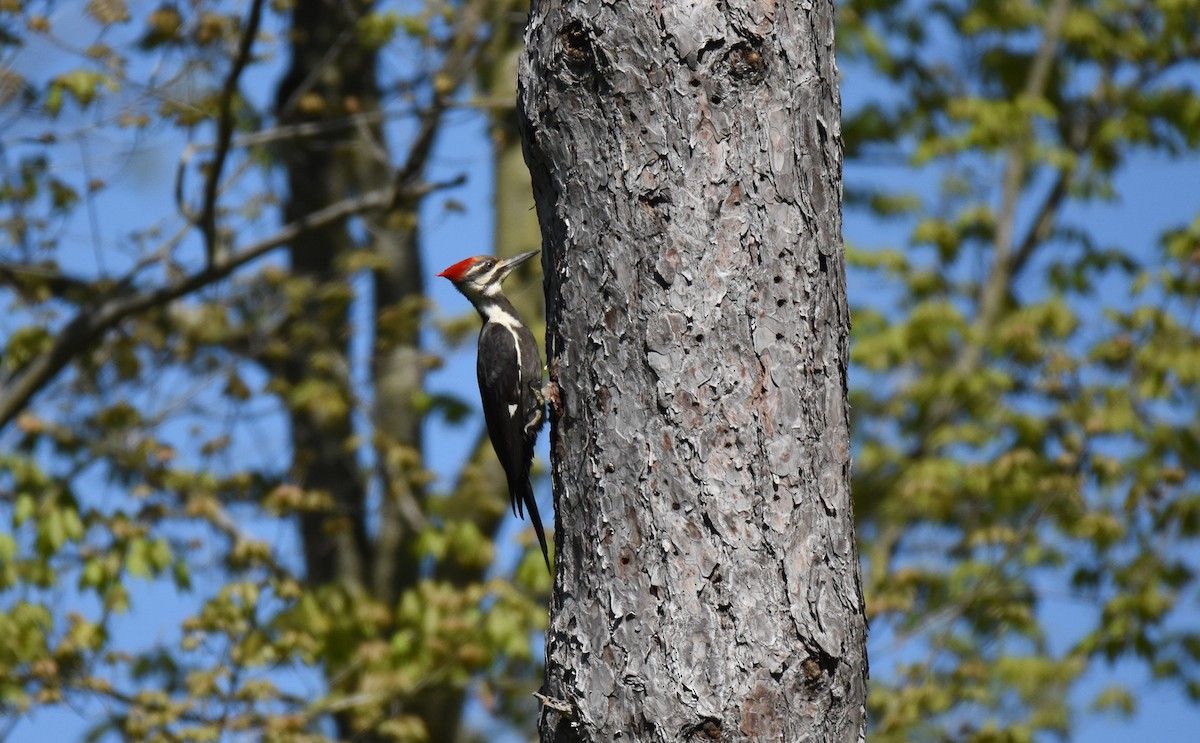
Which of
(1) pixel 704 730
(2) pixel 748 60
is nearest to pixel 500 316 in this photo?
(2) pixel 748 60

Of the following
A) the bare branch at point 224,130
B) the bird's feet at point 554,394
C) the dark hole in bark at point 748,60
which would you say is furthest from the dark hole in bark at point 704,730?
the bare branch at point 224,130

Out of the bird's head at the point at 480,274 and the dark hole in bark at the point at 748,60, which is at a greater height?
the bird's head at the point at 480,274

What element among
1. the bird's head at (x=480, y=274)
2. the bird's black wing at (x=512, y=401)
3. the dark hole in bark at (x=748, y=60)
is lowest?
the dark hole in bark at (x=748, y=60)

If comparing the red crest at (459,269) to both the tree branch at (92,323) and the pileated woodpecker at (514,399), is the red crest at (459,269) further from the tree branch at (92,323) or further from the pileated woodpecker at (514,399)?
the tree branch at (92,323)

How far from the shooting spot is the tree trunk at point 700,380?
2.53 metres

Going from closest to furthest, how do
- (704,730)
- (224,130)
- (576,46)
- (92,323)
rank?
1. (704,730)
2. (576,46)
3. (224,130)
4. (92,323)

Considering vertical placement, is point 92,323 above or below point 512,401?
above

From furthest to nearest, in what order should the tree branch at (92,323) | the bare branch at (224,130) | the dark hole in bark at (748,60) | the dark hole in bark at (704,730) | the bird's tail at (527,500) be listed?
the tree branch at (92,323) → the bare branch at (224,130) → the bird's tail at (527,500) → the dark hole in bark at (748,60) → the dark hole in bark at (704,730)

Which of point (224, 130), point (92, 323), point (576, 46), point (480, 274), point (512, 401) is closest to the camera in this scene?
point (576, 46)

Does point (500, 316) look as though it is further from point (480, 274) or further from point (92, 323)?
point (92, 323)

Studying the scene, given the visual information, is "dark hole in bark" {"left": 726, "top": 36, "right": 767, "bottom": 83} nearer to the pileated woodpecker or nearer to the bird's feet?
the bird's feet

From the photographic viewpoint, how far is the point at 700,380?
263cm

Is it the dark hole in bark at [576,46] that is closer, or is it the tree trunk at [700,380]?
the tree trunk at [700,380]

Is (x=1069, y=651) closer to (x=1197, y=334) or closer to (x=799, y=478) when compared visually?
(x=1197, y=334)
